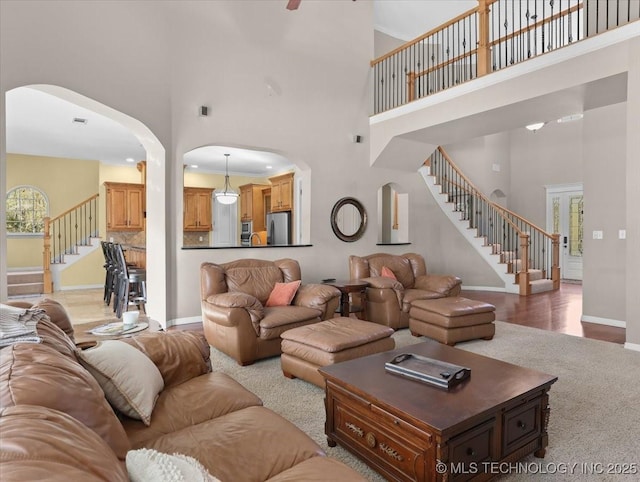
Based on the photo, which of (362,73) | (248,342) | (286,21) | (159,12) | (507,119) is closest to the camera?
(248,342)

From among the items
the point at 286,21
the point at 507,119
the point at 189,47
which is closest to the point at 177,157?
the point at 189,47

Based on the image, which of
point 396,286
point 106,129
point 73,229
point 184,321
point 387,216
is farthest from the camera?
point 387,216

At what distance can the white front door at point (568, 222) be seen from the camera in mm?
9555

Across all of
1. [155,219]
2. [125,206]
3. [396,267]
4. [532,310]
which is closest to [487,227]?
[532,310]

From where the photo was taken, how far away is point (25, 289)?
8.06 meters

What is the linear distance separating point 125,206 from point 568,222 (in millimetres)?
11015

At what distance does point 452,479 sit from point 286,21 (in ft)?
20.7

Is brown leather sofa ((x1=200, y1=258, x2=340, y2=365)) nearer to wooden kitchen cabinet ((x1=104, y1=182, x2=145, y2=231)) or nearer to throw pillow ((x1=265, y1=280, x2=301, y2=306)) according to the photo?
throw pillow ((x1=265, y1=280, x2=301, y2=306))

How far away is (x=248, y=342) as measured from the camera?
11.9 feet

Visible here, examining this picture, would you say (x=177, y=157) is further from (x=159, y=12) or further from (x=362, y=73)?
(x=362, y=73)

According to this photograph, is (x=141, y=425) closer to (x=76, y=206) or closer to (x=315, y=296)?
(x=315, y=296)

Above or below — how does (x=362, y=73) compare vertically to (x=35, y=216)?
above

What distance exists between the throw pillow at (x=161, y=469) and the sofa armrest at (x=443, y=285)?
15.0ft

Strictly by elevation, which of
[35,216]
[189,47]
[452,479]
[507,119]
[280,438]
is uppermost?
[189,47]
